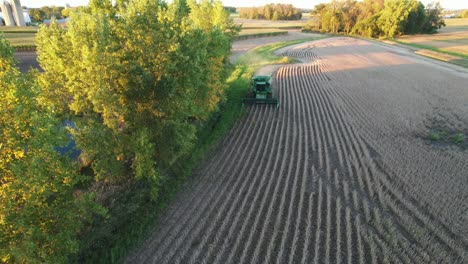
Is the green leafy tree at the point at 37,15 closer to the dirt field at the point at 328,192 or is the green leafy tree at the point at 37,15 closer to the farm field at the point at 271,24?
the farm field at the point at 271,24

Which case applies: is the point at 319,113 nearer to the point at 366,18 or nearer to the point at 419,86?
the point at 419,86

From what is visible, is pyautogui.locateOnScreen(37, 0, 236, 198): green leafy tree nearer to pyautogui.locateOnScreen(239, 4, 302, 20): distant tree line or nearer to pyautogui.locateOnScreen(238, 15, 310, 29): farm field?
pyautogui.locateOnScreen(238, 15, 310, 29): farm field

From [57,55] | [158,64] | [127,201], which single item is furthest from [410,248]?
[57,55]

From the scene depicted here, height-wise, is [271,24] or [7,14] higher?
[7,14]

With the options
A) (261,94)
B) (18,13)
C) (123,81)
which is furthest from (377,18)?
(18,13)

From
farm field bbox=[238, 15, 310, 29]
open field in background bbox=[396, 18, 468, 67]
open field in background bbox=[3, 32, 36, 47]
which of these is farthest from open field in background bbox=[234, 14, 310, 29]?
open field in background bbox=[3, 32, 36, 47]

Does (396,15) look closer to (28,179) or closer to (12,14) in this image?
(28,179)

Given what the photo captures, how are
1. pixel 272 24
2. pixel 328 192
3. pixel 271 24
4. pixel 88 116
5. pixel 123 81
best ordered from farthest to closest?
pixel 272 24, pixel 271 24, pixel 328 192, pixel 88 116, pixel 123 81
